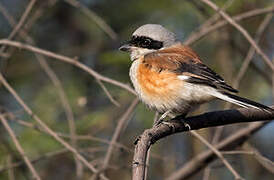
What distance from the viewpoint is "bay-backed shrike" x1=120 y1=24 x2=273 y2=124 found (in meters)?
3.49

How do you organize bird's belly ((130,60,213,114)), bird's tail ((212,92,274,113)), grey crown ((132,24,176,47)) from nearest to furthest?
bird's tail ((212,92,274,113)) < bird's belly ((130,60,213,114)) < grey crown ((132,24,176,47))

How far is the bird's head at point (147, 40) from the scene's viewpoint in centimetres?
404

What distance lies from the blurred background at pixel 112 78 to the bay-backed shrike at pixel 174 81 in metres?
0.73

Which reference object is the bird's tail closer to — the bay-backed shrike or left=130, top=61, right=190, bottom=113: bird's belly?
the bay-backed shrike

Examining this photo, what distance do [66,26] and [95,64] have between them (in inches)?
33.8

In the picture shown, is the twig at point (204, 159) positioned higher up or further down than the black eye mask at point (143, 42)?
further down

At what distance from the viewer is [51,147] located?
4715 millimetres

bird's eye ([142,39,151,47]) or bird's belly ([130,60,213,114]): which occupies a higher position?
bird's eye ([142,39,151,47])

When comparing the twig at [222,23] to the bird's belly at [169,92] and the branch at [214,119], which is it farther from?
the branch at [214,119]

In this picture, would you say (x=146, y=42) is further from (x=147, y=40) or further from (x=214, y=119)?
(x=214, y=119)

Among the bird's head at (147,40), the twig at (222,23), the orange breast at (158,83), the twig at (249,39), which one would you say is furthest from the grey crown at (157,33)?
the twig at (249,39)

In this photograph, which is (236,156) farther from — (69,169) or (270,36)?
(69,169)

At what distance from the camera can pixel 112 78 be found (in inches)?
228

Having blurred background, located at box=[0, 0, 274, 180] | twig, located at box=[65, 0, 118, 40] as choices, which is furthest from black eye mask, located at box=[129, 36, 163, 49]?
blurred background, located at box=[0, 0, 274, 180]
